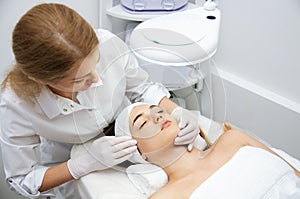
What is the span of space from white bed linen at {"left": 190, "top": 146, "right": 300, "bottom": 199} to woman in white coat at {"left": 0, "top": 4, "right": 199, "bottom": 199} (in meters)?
0.16

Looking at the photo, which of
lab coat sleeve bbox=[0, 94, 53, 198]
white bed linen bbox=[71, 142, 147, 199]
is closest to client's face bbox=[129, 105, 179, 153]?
white bed linen bbox=[71, 142, 147, 199]

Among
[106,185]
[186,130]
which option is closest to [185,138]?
[186,130]

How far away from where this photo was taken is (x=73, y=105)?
129 cm

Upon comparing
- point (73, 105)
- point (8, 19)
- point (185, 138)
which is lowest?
point (185, 138)

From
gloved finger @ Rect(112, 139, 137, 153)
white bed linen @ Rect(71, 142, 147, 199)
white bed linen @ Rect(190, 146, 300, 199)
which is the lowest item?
white bed linen @ Rect(71, 142, 147, 199)

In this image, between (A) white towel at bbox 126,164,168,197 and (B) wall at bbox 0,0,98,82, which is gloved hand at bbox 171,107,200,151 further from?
(B) wall at bbox 0,0,98,82

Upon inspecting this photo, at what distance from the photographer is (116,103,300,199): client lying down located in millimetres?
1244

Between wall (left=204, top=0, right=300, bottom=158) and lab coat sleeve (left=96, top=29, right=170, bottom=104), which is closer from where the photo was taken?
lab coat sleeve (left=96, top=29, right=170, bottom=104)

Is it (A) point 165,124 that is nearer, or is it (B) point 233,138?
(A) point 165,124

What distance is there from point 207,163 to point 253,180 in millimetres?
173

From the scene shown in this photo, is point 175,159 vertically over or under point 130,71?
under

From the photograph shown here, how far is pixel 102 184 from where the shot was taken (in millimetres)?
1288

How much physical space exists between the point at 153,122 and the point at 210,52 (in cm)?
33

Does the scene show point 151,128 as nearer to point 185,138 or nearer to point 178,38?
point 185,138
